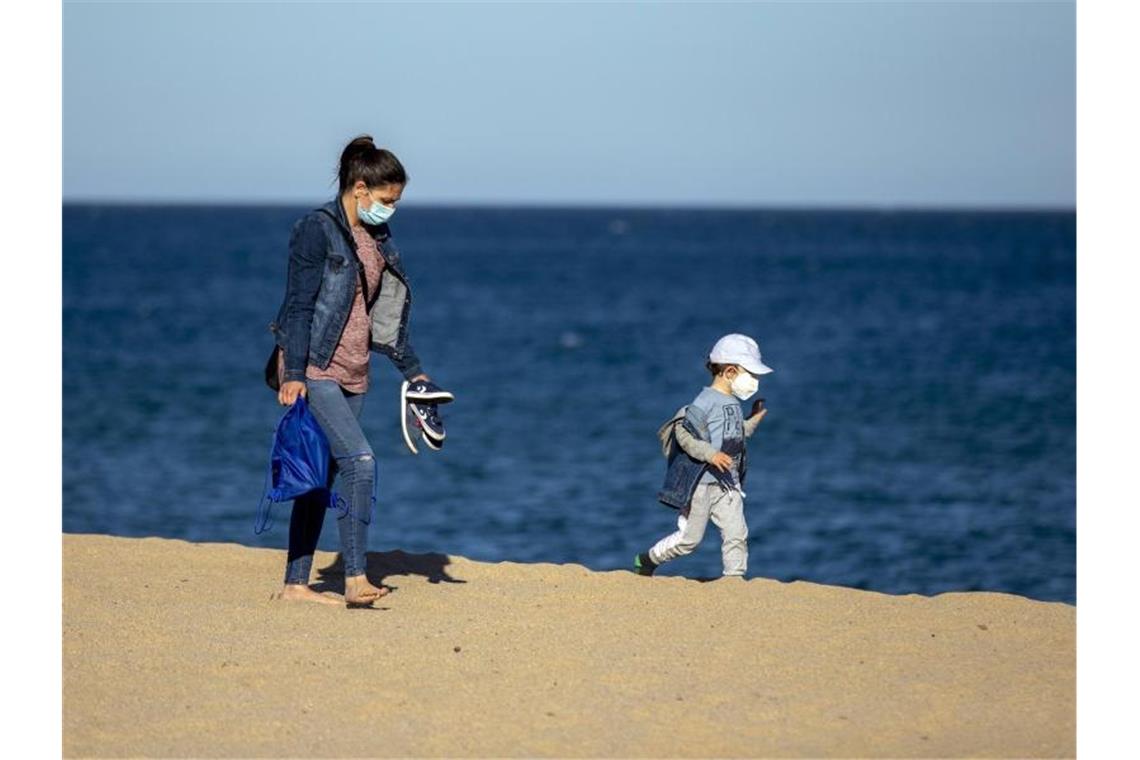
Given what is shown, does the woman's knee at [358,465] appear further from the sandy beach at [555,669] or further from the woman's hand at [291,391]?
the sandy beach at [555,669]

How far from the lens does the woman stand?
772 centimetres

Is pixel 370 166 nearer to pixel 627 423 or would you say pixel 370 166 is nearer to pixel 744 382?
pixel 744 382

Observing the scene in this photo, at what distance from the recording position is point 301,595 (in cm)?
835

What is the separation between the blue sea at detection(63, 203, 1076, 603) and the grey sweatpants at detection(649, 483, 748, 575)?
7544mm

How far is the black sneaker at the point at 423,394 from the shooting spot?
8.08 metres

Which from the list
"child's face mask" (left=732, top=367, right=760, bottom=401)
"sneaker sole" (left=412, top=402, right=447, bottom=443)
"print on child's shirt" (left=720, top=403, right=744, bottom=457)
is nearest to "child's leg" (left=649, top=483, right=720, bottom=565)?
"print on child's shirt" (left=720, top=403, right=744, bottom=457)

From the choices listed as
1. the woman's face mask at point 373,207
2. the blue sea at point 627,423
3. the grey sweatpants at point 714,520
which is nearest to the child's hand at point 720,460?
the grey sweatpants at point 714,520

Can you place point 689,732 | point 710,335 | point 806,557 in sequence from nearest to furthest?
point 689,732, point 806,557, point 710,335

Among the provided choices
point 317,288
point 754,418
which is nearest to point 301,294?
point 317,288

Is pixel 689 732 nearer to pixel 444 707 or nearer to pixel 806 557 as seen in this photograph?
pixel 444 707

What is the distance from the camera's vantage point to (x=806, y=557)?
1797 cm

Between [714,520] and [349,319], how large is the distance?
7.15ft
